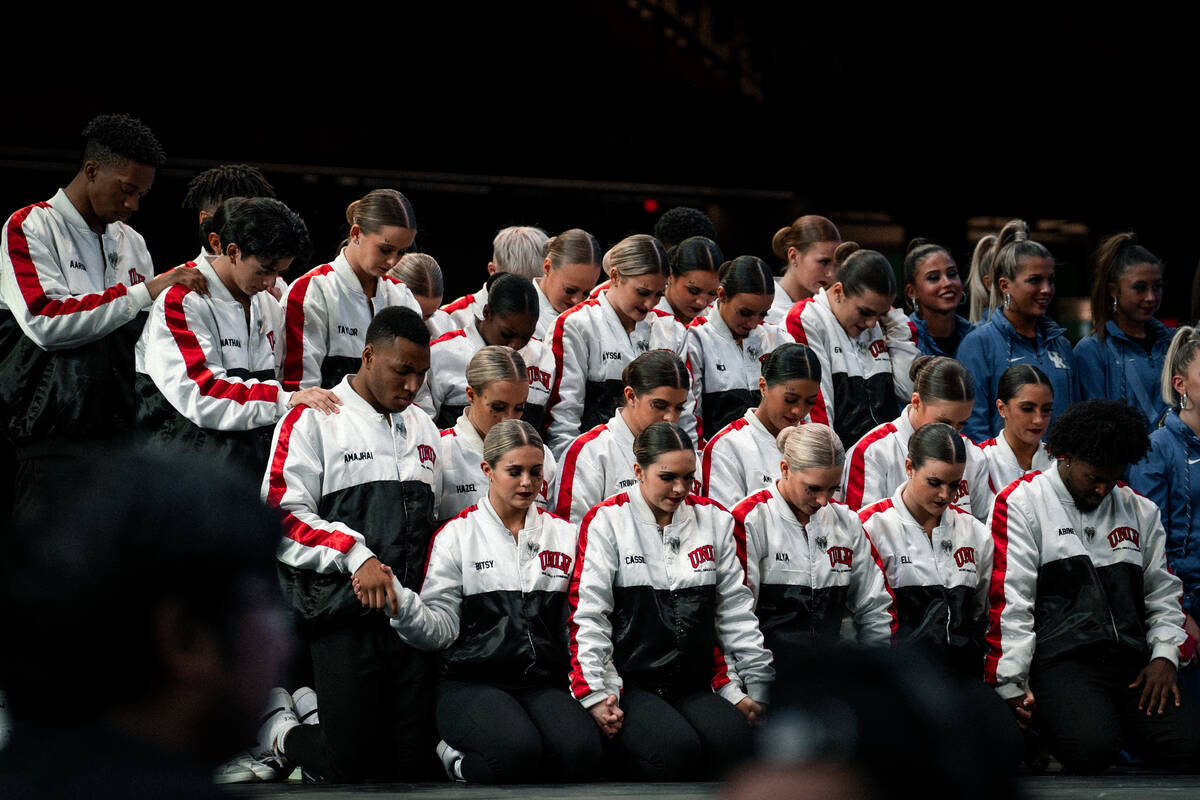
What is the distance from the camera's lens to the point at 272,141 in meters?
7.75

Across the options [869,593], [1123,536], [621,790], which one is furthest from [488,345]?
[1123,536]

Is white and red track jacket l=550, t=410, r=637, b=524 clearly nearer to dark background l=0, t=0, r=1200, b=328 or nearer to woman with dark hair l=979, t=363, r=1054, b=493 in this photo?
woman with dark hair l=979, t=363, r=1054, b=493

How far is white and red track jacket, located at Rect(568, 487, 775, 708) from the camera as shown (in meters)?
3.96

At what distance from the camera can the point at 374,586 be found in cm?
363

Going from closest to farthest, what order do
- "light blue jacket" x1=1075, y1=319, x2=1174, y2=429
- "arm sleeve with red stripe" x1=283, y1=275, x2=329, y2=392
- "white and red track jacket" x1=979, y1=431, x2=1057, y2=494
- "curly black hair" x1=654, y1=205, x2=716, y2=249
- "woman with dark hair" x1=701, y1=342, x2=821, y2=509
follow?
"arm sleeve with red stripe" x1=283, y1=275, x2=329, y2=392, "woman with dark hair" x1=701, y1=342, x2=821, y2=509, "white and red track jacket" x1=979, y1=431, x2=1057, y2=494, "light blue jacket" x1=1075, y1=319, x2=1174, y2=429, "curly black hair" x1=654, y1=205, x2=716, y2=249

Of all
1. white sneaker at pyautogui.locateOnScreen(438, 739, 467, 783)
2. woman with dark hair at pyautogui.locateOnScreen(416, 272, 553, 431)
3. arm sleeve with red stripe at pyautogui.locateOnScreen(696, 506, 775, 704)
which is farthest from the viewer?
woman with dark hair at pyautogui.locateOnScreen(416, 272, 553, 431)

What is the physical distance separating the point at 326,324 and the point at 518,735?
1.66 metres

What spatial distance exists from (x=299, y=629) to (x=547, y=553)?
79 cm

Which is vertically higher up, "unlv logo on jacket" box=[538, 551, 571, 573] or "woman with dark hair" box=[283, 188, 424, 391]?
"woman with dark hair" box=[283, 188, 424, 391]

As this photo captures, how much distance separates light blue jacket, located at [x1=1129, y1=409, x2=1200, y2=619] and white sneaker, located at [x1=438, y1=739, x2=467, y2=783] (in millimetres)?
2673

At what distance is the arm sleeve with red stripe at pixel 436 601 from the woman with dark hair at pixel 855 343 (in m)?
1.78

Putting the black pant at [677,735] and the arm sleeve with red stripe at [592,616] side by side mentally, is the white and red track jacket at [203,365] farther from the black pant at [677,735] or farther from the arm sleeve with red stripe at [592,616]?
the black pant at [677,735]

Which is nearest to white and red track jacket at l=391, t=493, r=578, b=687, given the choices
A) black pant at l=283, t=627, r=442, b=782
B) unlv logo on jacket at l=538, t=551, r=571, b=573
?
unlv logo on jacket at l=538, t=551, r=571, b=573

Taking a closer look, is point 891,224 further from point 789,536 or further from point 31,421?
point 31,421
